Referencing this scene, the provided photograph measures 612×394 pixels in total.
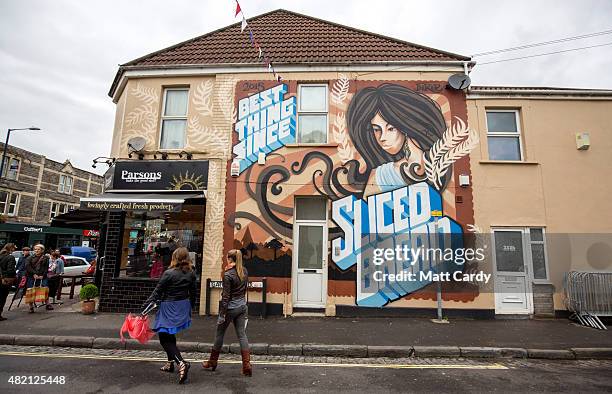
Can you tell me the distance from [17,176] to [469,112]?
124 feet

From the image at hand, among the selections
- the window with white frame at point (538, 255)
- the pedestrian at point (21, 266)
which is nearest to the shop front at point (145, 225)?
the pedestrian at point (21, 266)

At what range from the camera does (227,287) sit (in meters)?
4.99

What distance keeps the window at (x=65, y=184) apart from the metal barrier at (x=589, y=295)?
43281mm

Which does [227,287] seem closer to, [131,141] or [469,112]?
[131,141]

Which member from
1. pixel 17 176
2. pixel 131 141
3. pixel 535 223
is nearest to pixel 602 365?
pixel 535 223

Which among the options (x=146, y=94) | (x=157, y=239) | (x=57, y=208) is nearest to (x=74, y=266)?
(x=157, y=239)

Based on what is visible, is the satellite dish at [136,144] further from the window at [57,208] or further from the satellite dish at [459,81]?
the window at [57,208]

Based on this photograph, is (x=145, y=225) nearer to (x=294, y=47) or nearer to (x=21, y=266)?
(x=21, y=266)

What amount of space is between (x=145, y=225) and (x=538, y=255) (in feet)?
37.3

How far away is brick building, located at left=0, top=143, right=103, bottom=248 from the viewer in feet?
95.7

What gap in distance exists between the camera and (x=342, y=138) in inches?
376

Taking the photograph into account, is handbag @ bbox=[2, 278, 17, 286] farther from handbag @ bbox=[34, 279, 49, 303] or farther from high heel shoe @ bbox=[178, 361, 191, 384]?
high heel shoe @ bbox=[178, 361, 191, 384]

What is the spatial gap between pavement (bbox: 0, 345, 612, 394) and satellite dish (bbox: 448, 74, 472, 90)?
6969 millimetres

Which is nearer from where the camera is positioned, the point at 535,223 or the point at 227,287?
the point at 227,287
